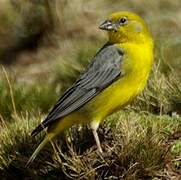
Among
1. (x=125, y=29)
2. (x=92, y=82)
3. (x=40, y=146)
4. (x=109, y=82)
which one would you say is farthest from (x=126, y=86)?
(x=40, y=146)

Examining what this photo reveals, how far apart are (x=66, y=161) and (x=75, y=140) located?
19.8 inches

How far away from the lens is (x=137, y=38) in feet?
22.3

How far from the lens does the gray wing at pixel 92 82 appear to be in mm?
6594

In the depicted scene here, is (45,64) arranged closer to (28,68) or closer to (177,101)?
(28,68)

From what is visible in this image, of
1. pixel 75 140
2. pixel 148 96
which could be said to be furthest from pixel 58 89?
pixel 75 140

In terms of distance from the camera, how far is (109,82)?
6.61m

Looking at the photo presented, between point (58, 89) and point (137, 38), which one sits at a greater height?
point (137, 38)

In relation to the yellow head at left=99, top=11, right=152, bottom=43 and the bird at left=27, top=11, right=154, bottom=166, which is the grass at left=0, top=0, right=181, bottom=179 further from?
the yellow head at left=99, top=11, right=152, bottom=43

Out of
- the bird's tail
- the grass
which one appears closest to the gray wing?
the bird's tail

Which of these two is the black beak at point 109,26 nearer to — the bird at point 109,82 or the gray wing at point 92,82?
the bird at point 109,82

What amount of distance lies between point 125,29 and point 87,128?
1032 mm

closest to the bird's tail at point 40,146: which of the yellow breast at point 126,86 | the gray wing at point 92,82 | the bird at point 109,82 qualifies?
the bird at point 109,82

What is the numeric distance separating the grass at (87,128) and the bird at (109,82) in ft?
0.60

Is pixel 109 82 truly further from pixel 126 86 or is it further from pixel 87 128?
pixel 87 128
